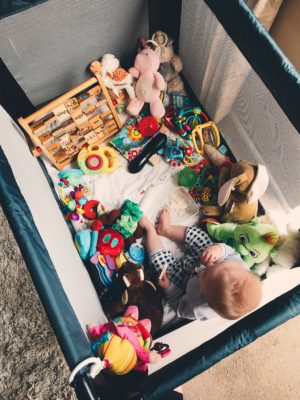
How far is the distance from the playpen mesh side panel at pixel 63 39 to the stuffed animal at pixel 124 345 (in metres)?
0.75

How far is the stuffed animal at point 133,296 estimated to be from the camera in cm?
83

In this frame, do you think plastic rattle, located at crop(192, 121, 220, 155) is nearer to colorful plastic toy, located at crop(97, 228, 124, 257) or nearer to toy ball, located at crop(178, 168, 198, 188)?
toy ball, located at crop(178, 168, 198, 188)

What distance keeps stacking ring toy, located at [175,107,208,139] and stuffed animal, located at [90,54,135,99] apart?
0.70ft

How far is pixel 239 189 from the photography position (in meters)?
0.82

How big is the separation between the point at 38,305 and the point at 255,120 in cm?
98

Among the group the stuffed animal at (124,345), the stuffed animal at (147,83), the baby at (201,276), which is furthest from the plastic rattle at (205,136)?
the stuffed animal at (124,345)

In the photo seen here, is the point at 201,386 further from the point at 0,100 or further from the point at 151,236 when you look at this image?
the point at 0,100

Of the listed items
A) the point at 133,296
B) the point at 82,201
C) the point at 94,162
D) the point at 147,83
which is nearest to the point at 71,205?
the point at 82,201

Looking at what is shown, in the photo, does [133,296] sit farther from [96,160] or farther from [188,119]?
[188,119]

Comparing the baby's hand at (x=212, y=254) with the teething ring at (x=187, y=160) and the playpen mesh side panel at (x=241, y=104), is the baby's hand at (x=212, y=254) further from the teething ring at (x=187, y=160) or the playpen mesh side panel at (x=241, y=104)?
the teething ring at (x=187, y=160)

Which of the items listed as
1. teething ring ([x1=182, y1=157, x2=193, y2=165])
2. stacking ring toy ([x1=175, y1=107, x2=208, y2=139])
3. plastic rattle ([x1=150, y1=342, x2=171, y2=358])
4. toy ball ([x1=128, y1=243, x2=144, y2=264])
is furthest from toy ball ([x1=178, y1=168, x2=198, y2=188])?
plastic rattle ([x1=150, y1=342, x2=171, y2=358])

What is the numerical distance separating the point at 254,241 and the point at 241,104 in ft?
1.34

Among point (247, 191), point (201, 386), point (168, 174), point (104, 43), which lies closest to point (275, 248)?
point (247, 191)

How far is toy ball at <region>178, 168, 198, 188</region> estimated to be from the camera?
3.42ft
